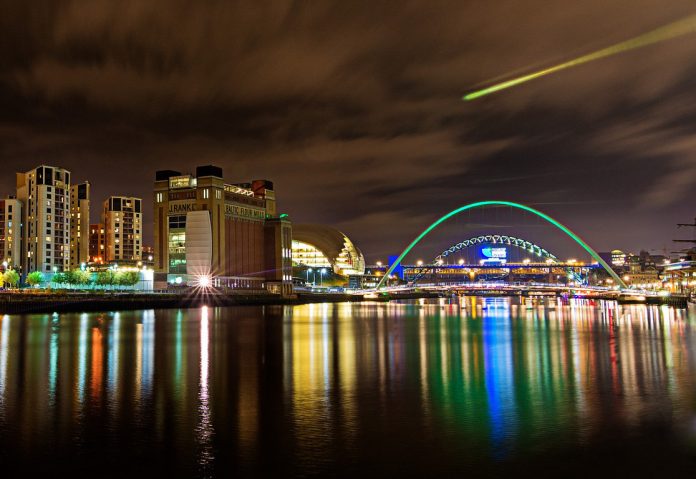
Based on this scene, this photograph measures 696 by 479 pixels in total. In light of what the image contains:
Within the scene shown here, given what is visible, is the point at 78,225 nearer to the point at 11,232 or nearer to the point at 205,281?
the point at 11,232

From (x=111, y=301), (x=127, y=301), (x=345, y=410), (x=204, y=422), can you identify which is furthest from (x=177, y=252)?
(x=204, y=422)

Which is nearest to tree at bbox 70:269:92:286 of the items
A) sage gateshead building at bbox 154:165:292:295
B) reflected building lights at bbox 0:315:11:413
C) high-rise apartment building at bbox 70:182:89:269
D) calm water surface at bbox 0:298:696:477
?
sage gateshead building at bbox 154:165:292:295

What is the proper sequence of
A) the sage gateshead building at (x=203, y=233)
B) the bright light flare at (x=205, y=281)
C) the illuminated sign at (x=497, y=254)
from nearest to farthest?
the bright light flare at (x=205, y=281), the sage gateshead building at (x=203, y=233), the illuminated sign at (x=497, y=254)

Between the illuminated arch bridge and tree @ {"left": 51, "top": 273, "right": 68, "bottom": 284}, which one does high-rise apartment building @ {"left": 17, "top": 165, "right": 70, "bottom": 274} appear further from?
the illuminated arch bridge

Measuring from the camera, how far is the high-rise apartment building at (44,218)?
15000cm

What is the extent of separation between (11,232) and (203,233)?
50.2 m

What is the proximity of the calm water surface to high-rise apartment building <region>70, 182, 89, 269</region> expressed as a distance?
451 ft

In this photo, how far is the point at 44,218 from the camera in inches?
5896

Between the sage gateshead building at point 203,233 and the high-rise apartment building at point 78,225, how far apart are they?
1776 inches

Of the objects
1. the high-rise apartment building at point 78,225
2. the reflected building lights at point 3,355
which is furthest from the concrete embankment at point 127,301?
the high-rise apartment building at point 78,225

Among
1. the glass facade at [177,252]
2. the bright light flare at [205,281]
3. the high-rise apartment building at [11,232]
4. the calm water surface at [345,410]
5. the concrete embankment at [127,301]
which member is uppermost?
the high-rise apartment building at [11,232]

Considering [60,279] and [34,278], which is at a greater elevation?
[34,278]

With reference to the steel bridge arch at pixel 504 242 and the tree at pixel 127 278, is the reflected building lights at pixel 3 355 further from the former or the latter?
the steel bridge arch at pixel 504 242

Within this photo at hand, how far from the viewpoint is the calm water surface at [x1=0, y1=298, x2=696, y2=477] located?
15.4 metres
